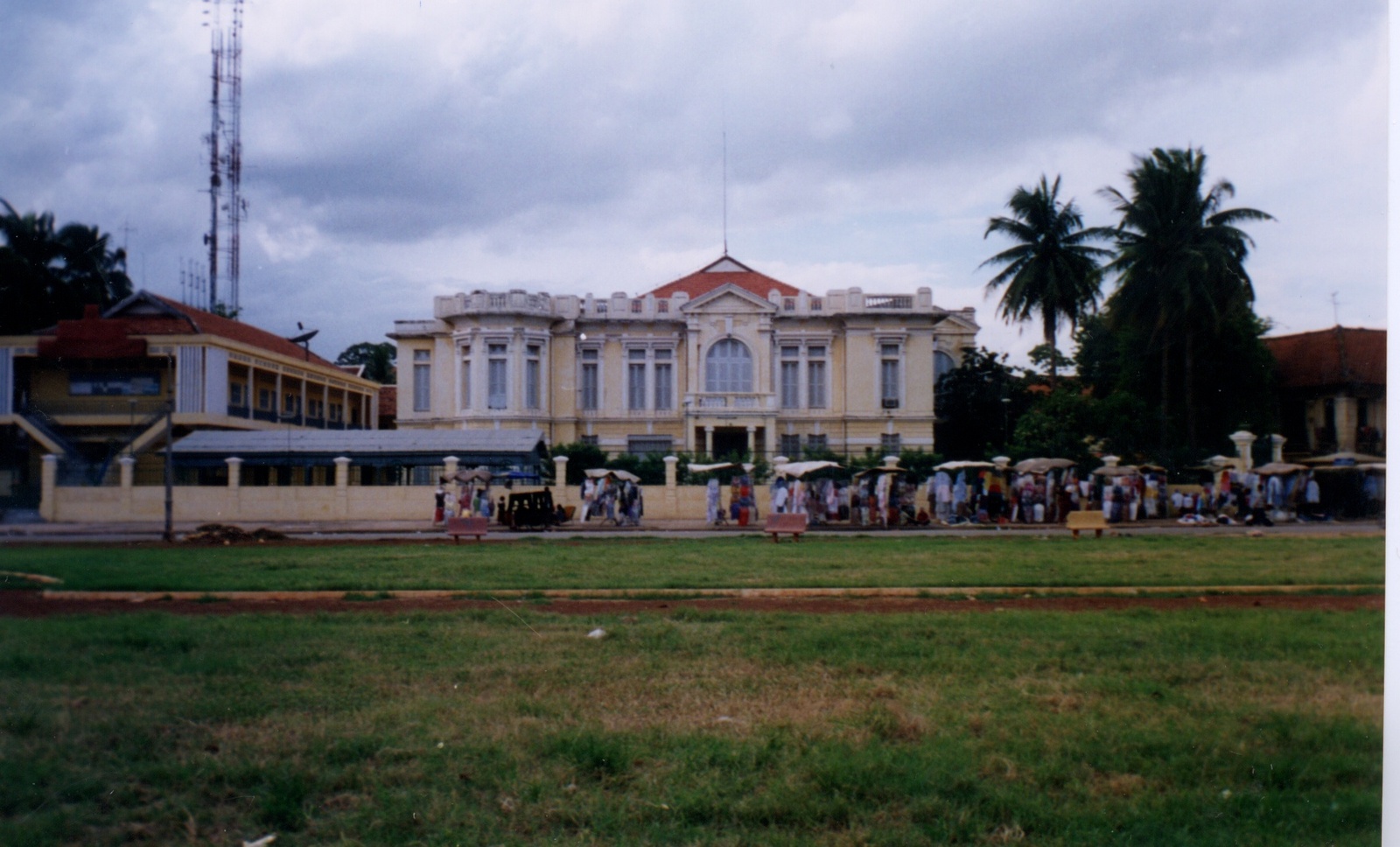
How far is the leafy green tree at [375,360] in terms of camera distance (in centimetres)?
616

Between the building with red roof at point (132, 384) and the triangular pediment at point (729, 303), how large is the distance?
3037 mm

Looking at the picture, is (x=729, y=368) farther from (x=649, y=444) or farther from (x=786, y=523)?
(x=786, y=523)

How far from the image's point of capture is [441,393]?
7875 mm

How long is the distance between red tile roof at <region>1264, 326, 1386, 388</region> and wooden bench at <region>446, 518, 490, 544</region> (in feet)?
33.5

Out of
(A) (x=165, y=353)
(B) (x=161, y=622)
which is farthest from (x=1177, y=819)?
(B) (x=161, y=622)

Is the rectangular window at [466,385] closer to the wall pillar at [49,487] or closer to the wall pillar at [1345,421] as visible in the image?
the wall pillar at [49,487]

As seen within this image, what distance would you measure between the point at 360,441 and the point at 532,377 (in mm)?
1751

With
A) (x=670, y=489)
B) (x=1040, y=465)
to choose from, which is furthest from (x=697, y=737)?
(x=670, y=489)

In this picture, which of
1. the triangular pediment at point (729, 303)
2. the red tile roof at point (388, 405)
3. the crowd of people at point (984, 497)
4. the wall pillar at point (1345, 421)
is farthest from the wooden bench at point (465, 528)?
the wall pillar at point (1345, 421)

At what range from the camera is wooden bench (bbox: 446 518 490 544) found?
1363 centimetres

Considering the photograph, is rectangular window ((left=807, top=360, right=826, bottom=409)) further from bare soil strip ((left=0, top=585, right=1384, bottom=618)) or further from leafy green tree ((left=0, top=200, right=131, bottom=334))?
leafy green tree ((left=0, top=200, right=131, bottom=334))

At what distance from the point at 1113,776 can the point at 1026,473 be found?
8127 mm

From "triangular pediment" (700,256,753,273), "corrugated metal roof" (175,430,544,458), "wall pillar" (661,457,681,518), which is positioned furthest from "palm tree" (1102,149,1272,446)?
"wall pillar" (661,457,681,518)

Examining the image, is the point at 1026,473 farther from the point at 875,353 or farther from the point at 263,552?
the point at 263,552
